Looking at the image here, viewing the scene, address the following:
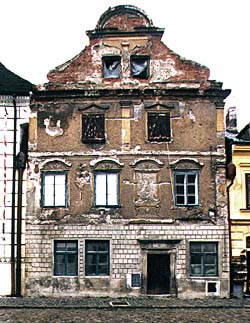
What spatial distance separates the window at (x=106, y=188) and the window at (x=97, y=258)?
1.66 meters

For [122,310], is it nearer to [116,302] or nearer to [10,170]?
[116,302]

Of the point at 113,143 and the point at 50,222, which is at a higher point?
the point at 113,143

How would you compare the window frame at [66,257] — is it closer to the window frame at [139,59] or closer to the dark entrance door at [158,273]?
the dark entrance door at [158,273]

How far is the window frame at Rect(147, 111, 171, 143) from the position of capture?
74.6 ft

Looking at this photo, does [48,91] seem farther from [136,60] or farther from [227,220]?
[227,220]

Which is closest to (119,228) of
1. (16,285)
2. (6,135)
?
(16,285)

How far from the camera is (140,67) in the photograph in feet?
76.6

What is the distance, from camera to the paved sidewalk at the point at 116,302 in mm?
18875

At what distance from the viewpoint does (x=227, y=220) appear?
22.4 m

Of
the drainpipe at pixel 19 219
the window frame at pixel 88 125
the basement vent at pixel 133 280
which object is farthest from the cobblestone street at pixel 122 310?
the window frame at pixel 88 125

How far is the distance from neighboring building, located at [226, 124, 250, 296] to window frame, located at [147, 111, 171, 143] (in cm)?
285

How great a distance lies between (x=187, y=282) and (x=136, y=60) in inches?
377

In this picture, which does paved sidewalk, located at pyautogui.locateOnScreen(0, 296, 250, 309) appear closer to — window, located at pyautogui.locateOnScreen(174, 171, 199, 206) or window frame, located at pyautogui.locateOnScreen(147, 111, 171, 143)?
window, located at pyautogui.locateOnScreen(174, 171, 199, 206)

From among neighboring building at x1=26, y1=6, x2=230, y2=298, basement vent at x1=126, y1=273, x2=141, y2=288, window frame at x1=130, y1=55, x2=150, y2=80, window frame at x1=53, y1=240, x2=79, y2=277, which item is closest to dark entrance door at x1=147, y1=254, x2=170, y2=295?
neighboring building at x1=26, y1=6, x2=230, y2=298
